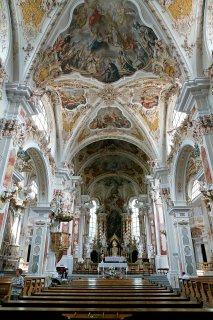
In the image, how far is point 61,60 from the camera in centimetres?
1133

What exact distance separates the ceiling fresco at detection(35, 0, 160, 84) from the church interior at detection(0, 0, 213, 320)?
0.17 feet

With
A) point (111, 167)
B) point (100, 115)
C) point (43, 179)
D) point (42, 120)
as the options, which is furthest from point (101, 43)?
point (111, 167)

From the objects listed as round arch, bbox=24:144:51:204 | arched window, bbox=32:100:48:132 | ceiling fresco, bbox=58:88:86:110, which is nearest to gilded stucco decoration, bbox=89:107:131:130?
ceiling fresco, bbox=58:88:86:110

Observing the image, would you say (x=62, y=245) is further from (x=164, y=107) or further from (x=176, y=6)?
(x=176, y=6)

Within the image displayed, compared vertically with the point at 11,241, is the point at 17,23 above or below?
above

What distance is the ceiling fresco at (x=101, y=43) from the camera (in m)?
→ 10.2

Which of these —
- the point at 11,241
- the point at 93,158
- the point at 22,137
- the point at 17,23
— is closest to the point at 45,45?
the point at 17,23

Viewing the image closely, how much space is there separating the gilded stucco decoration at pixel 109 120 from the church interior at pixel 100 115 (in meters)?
0.08

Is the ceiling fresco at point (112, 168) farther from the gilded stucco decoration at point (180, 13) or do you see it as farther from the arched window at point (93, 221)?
the gilded stucco decoration at point (180, 13)

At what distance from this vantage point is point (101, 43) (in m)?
11.5

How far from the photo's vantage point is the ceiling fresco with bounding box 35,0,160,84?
10211 millimetres

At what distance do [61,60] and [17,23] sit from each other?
9.10 feet

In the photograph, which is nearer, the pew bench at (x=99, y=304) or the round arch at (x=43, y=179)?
→ the pew bench at (x=99, y=304)

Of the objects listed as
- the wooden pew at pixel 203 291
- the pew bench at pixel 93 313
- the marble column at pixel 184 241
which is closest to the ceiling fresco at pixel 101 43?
the marble column at pixel 184 241
